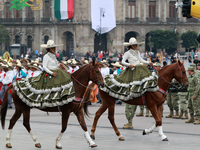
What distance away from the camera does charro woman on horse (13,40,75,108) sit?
29.6 feet

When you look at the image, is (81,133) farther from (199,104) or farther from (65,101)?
(199,104)

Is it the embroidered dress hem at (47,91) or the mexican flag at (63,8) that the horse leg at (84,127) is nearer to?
the embroidered dress hem at (47,91)

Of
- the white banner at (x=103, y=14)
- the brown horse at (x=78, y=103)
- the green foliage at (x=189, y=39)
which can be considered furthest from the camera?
the green foliage at (x=189, y=39)

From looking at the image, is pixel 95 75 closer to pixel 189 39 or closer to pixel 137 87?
pixel 137 87

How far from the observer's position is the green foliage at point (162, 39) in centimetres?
6150

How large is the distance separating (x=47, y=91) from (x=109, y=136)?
239 centimetres

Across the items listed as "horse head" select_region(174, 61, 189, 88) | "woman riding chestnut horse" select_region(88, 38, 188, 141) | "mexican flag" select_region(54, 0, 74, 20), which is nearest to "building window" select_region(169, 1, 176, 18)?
"mexican flag" select_region(54, 0, 74, 20)

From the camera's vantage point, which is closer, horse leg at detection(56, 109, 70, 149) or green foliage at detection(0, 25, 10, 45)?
horse leg at detection(56, 109, 70, 149)

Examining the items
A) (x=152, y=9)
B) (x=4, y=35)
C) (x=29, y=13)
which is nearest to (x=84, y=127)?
(x=4, y=35)

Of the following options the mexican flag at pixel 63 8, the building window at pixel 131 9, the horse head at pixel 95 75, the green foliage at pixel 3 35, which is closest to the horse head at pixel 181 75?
the horse head at pixel 95 75

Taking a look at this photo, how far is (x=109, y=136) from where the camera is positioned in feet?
34.7

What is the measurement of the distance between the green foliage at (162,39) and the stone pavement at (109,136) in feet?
160

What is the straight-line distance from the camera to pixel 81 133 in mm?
11008

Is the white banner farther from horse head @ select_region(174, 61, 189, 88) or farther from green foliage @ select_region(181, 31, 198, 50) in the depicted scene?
horse head @ select_region(174, 61, 189, 88)
